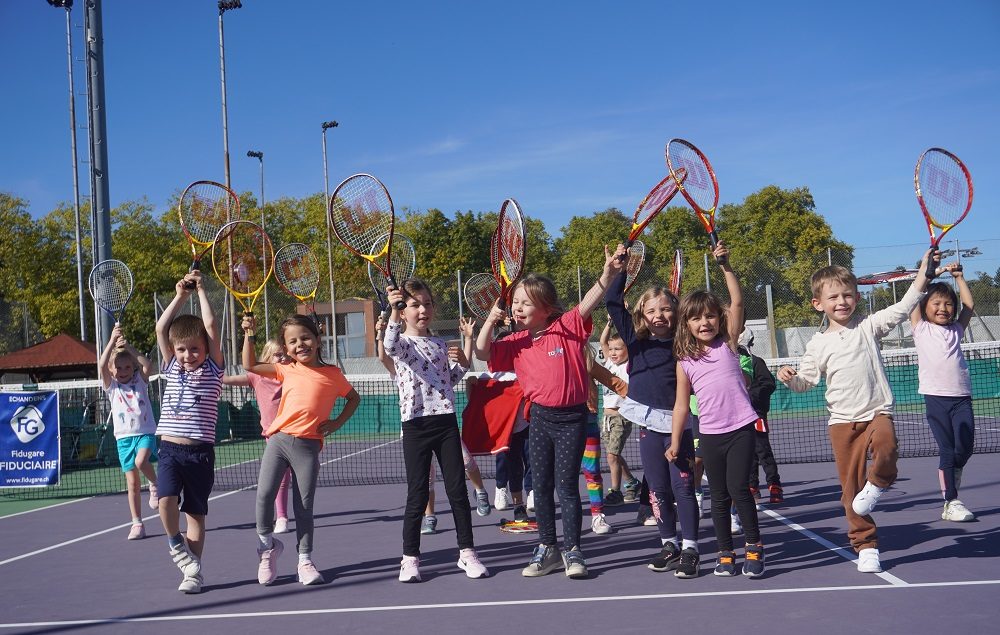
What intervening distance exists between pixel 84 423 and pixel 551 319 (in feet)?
41.9

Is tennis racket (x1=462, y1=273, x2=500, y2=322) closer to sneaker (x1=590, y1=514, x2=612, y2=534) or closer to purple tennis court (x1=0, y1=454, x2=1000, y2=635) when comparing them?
purple tennis court (x1=0, y1=454, x2=1000, y2=635)

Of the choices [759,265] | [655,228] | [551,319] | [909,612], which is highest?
[655,228]

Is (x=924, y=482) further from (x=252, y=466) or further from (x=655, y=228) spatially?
(x=655, y=228)

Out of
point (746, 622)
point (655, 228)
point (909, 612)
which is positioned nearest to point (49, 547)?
point (746, 622)

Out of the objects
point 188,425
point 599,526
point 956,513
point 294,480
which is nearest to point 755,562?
point 599,526

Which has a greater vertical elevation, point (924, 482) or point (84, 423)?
point (84, 423)

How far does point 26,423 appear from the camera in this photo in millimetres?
10227

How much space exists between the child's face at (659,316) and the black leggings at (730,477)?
0.64m

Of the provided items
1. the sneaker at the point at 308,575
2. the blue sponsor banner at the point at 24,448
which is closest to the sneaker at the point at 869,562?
the sneaker at the point at 308,575

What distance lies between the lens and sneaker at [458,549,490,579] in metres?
5.06

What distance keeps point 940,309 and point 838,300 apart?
177cm

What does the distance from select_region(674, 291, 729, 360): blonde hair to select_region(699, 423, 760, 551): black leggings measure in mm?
440

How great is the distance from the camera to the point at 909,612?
3891 millimetres

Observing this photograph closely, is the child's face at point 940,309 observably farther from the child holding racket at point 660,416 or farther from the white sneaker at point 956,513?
the child holding racket at point 660,416
